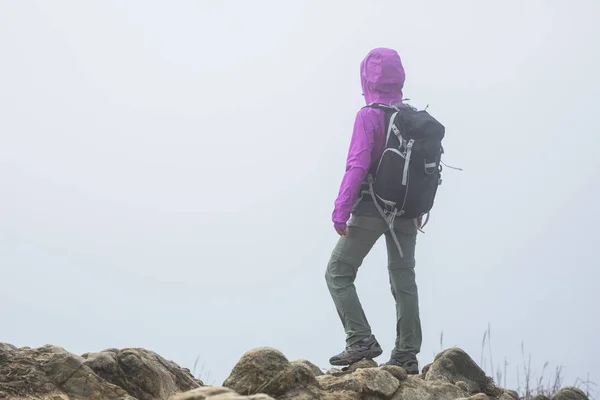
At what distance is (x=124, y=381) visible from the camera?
603 cm

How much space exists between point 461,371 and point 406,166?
A: 6.42ft

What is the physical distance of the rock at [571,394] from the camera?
26.1 ft

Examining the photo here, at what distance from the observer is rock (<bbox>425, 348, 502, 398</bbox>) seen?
8.00 metres

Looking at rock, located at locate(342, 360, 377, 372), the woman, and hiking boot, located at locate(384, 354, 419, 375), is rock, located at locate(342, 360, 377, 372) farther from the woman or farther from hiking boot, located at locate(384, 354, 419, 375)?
hiking boot, located at locate(384, 354, 419, 375)

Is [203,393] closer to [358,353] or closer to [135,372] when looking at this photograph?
[135,372]

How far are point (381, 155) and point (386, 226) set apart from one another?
0.68 meters

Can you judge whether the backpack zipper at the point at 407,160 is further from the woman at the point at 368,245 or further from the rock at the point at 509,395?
the rock at the point at 509,395

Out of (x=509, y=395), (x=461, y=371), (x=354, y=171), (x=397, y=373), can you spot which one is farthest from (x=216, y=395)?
(x=509, y=395)

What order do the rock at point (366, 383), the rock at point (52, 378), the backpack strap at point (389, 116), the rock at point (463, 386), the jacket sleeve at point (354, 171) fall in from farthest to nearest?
the backpack strap at point (389, 116) < the jacket sleeve at point (354, 171) < the rock at point (463, 386) < the rock at point (366, 383) < the rock at point (52, 378)

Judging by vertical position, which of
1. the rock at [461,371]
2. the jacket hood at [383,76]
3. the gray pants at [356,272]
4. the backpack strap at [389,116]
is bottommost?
the rock at [461,371]

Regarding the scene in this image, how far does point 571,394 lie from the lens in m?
8.01

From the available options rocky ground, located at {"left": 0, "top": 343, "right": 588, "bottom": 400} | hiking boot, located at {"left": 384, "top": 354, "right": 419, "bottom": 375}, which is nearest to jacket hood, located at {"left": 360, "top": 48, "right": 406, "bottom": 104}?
hiking boot, located at {"left": 384, "top": 354, "right": 419, "bottom": 375}

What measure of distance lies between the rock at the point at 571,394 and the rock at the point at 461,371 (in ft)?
1.82

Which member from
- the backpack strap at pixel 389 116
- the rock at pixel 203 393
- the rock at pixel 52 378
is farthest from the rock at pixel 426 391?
the rock at pixel 203 393
